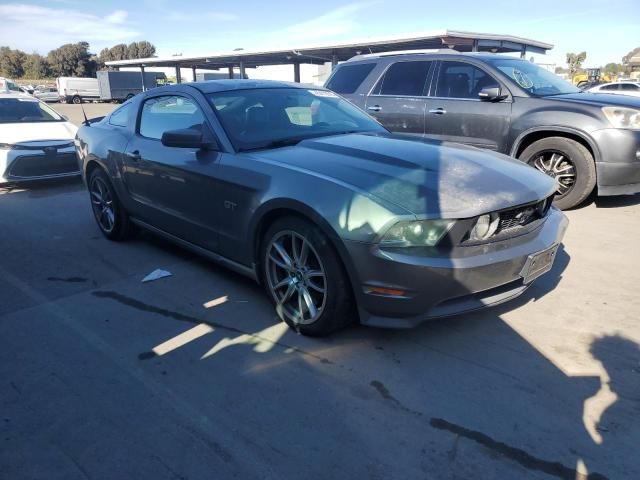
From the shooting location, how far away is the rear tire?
197 inches

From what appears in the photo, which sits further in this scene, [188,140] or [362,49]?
[362,49]

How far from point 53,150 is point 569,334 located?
26.4 ft

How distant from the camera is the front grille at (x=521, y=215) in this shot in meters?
2.84

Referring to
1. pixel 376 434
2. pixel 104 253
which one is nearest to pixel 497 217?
pixel 376 434

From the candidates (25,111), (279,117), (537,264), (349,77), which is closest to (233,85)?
(279,117)

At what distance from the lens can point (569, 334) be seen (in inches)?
122

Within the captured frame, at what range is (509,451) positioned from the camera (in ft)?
7.04

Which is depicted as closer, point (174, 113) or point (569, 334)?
point (569, 334)

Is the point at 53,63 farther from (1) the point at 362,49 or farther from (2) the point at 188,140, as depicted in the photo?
(2) the point at 188,140

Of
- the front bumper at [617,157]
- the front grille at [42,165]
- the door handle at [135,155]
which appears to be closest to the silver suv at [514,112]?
the front bumper at [617,157]

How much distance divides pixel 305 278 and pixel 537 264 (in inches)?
55.4

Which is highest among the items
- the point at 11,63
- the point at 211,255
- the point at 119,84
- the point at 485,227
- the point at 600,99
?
the point at 11,63

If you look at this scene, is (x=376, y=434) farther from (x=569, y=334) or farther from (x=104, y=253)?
(x=104, y=253)

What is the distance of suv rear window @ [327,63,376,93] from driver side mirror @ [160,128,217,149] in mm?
4240
